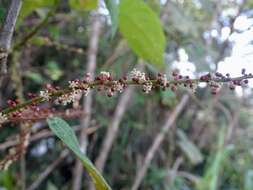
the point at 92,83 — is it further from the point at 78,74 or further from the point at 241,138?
the point at 241,138

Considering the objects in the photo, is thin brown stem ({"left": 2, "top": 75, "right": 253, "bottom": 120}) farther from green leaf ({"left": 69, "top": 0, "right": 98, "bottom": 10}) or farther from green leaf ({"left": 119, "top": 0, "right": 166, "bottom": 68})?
green leaf ({"left": 69, "top": 0, "right": 98, "bottom": 10})

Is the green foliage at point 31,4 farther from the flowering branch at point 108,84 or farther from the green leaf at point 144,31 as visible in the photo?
the flowering branch at point 108,84

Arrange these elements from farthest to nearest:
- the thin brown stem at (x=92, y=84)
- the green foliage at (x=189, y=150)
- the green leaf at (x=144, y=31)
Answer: the green foliage at (x=189, y=150) < the green leaf at (x=144, y=31) < the thin brown stem at (x=92, y=84)

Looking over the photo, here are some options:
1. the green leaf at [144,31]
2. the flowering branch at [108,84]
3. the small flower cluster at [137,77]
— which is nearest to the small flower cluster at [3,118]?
the flowering branch at [108,84]

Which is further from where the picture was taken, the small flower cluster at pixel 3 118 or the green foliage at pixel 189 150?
the green foliage at pixel 189 150

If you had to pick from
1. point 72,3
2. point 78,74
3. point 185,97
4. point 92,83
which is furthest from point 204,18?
point 92,83

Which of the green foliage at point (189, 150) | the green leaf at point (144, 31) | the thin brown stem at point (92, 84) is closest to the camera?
the thin brown stem at point (92, 84)
